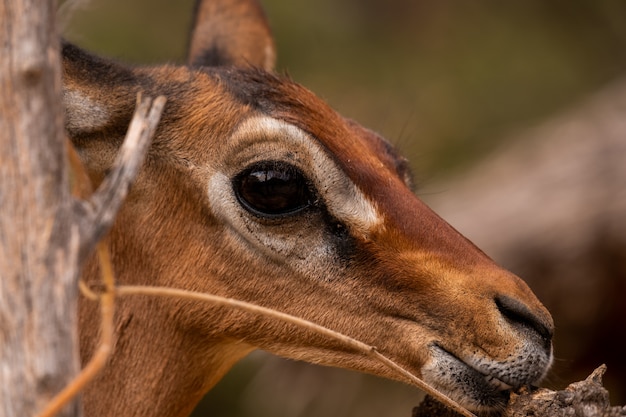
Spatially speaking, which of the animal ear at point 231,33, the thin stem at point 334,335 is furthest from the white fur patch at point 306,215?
the animal ear at point 231,33

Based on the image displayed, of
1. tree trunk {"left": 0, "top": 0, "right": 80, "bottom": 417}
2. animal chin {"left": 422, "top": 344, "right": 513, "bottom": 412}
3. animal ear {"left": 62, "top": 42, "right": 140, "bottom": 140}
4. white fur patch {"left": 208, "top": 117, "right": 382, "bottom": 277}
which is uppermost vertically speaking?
animal ear {"left": 62, "top": 42, "right": 140, "bottom": 140}

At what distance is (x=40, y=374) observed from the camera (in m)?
2.79

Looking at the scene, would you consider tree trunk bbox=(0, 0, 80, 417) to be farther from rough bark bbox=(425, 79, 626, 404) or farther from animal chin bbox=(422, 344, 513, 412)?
rough bark bbox=(425, 79, 626, 404)

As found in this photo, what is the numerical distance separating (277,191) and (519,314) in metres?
1.12

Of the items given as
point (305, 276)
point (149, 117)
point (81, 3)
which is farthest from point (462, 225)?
point (149, 117)

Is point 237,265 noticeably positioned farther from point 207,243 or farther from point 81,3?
point 81,3

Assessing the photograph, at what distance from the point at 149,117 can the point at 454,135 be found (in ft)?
42.5

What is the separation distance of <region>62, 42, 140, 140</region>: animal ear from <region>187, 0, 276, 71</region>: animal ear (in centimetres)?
162

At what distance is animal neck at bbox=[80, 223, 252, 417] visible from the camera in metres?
4.50

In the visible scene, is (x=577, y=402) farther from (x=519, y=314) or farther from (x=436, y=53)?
(x=436, y=53)

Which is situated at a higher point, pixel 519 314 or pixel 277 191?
pixel 277 191

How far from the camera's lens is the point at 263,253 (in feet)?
14.4

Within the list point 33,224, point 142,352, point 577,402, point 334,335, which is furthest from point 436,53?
point 33,224

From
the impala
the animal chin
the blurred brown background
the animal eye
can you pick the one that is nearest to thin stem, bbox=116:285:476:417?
the animal chin
